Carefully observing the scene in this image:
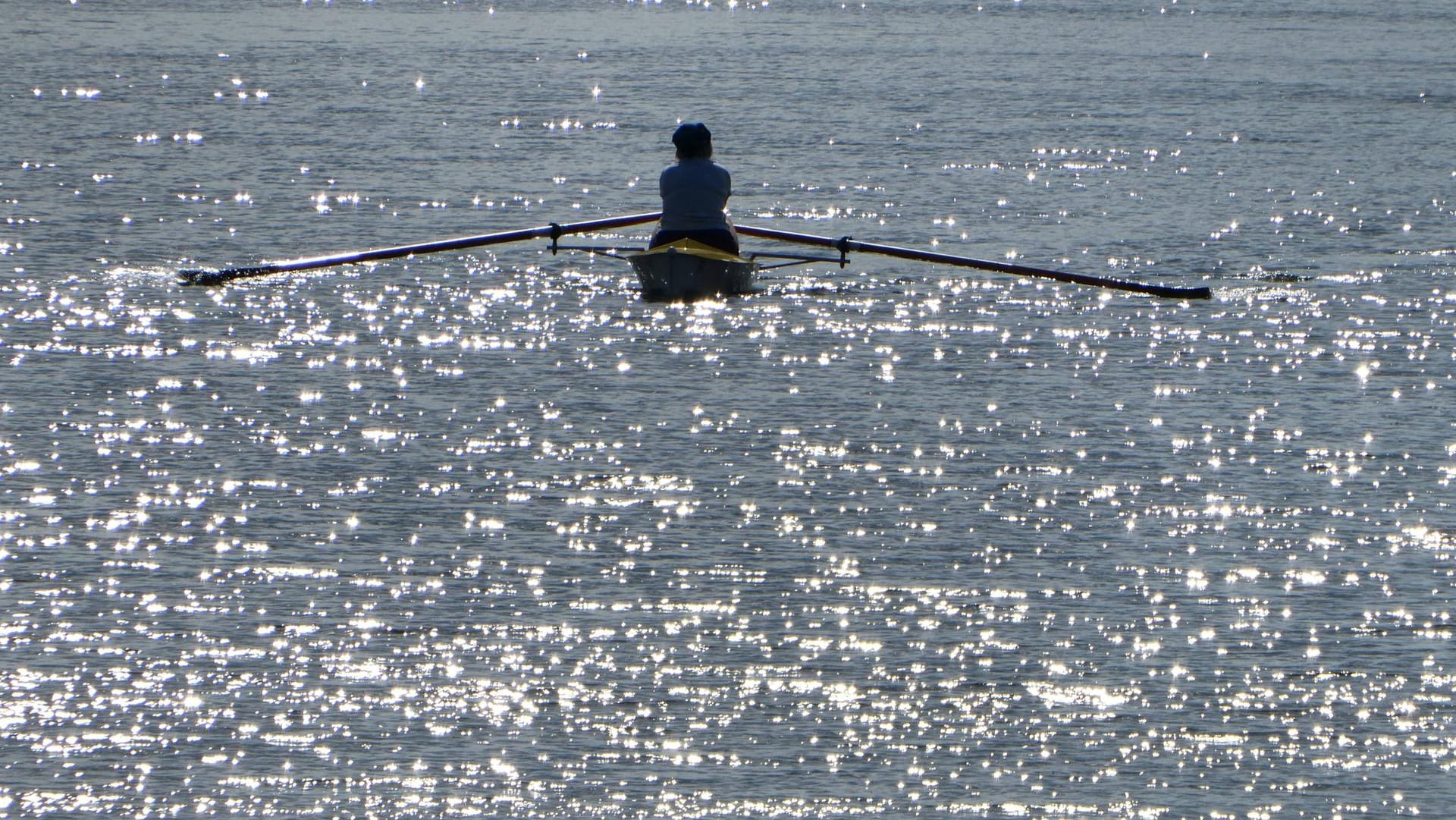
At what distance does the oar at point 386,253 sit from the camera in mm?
18495

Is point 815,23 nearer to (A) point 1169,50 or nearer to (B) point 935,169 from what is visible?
(A) point 1169,50

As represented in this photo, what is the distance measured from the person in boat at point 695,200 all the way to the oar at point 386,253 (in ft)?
2.40

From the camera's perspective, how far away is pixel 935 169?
90.7 feet

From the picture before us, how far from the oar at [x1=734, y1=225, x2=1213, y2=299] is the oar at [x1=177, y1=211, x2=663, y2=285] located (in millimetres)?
1252

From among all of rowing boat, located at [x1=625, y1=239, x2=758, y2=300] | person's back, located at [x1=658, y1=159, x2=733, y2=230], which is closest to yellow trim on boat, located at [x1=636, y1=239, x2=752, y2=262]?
rowing boat, located at [x1=625, y1=239, x2=758, y2=300]

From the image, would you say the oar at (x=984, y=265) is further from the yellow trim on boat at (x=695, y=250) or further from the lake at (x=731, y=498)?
the yellow trim on boat at (x=695, y=250)

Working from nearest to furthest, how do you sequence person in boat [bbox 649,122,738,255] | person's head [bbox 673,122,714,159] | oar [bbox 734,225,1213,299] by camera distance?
oar [bbox 734,225,1213,299] → person in boat [bbox 649,122,738,255] → person's head [bbox 673,122,714,159]

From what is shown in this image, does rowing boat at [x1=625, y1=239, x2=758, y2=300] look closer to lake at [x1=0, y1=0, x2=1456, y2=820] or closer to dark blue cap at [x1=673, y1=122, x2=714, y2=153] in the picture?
lake at [x1=0, y1=0, x2=1456, y2=820]

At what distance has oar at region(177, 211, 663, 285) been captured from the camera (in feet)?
60.7

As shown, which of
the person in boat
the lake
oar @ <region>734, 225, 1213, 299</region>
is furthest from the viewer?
the person in boat

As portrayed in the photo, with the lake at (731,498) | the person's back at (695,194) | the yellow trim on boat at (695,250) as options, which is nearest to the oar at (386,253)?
→ the lake at (731,498)

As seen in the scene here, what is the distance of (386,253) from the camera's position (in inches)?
759

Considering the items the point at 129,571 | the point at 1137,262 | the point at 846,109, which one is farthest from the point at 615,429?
the point at 846,109

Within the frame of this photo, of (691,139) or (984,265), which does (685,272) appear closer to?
(691,139)
